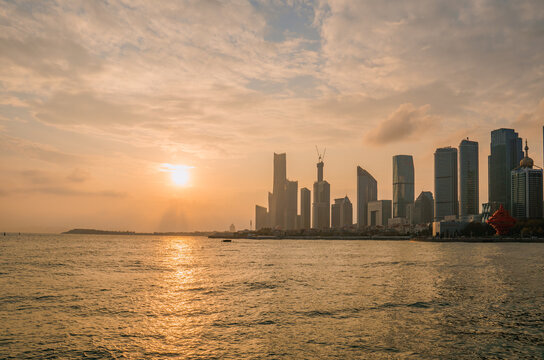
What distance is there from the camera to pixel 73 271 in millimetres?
72375

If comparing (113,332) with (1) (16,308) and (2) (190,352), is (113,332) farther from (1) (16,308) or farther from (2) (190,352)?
(1) (16,308)

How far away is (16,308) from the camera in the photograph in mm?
38188

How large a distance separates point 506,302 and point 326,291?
1880cm

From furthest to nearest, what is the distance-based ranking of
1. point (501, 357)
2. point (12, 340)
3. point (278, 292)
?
point (278, 292) < point (12, 340) < point (501, 357)

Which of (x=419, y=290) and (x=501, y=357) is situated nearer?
(x=501, y=357)

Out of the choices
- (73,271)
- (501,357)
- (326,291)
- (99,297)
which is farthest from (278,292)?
(73,271)

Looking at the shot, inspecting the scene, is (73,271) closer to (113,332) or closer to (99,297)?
(99,297)

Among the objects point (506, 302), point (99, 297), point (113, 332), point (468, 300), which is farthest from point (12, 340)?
point (506, 302)

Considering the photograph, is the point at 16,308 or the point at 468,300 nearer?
the point at 16,308

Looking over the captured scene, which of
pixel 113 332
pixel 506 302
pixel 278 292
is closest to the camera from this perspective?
pixel 113 332

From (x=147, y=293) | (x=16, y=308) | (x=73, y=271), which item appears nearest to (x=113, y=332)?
(x=16, y=308)

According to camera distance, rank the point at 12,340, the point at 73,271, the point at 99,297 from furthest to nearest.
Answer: the point at 73,271, the point at 99,297, the point at 12,340

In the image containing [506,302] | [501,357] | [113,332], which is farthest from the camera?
[506,302]

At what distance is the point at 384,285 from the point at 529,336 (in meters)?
25.9
